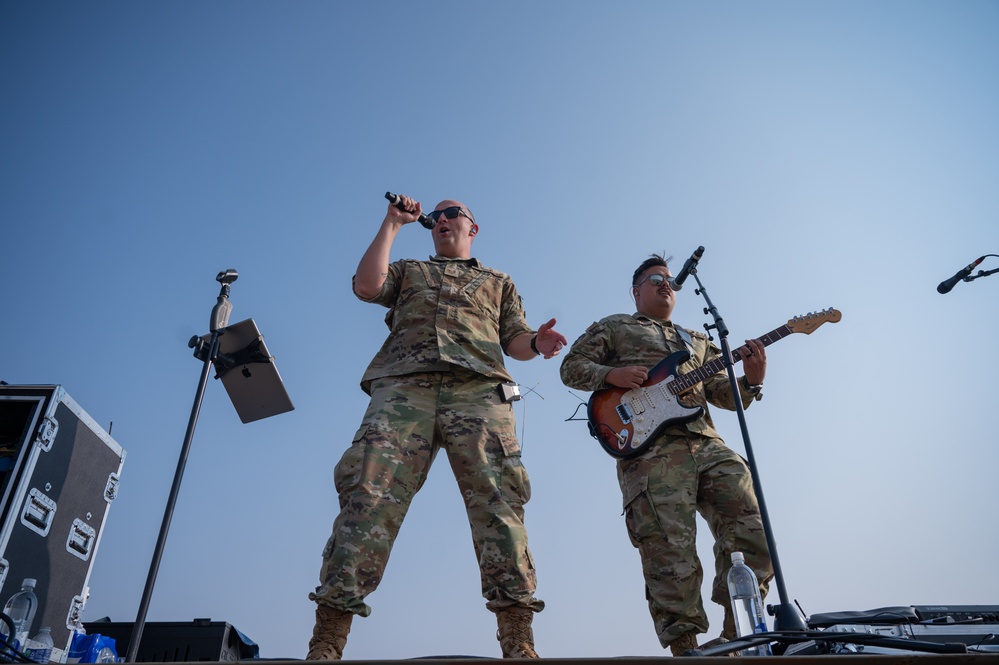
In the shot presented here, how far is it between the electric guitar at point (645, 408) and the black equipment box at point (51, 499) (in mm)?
2691

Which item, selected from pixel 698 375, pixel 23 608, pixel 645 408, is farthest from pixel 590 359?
pixel 23 608

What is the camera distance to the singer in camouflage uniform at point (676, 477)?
3662 mm

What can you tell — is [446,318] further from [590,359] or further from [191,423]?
[191,423]

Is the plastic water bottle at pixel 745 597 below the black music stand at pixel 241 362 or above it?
below

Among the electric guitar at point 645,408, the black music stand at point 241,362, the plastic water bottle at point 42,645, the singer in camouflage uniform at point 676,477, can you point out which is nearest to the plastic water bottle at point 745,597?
the singer in camouflage uniform at point 676,477

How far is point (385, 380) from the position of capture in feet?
12.5

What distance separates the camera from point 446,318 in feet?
12.9

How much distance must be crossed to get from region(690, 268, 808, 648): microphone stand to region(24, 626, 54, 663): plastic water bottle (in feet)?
Result: 9.61

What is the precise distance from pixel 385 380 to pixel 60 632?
6.18ft

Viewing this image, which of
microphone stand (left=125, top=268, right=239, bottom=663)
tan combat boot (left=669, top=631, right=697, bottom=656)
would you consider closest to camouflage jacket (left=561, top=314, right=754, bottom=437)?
tan combat boot (left=669, top=631, right=697, bottom=656)

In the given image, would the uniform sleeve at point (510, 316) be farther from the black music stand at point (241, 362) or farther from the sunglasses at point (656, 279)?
the black music stand at point (241, 362)

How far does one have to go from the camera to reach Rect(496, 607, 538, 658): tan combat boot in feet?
9.77

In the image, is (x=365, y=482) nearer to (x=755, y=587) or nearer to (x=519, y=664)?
(x=755, y=587)

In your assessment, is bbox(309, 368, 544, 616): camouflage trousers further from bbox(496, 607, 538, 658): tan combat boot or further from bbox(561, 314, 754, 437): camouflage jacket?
bbox(561, 314, 754, 437): camouflage jacket
